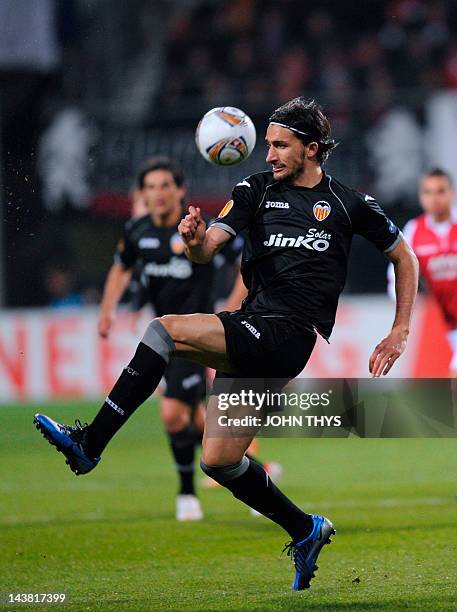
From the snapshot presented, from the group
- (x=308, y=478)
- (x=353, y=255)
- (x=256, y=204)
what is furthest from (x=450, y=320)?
(x=353, y=255)

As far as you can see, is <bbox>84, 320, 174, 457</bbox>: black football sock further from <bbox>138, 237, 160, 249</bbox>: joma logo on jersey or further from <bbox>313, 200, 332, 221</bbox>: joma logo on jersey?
<bbox>138, 237, 160, 249</bbox>: joma logo on jersey

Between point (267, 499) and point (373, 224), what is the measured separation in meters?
1.43

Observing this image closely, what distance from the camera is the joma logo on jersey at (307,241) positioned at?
5.85 meters

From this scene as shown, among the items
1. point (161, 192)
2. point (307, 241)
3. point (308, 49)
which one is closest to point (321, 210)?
point (307, 241)

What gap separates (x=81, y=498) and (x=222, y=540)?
2.36m

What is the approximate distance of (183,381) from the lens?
899 centimetres

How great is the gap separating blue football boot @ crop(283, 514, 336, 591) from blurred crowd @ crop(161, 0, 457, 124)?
15.2 meters

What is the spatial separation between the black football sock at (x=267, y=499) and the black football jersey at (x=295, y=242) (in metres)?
0.77

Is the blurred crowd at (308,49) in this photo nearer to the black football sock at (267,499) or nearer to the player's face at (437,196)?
the player's face at (437,196)

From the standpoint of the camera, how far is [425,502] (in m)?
9.13

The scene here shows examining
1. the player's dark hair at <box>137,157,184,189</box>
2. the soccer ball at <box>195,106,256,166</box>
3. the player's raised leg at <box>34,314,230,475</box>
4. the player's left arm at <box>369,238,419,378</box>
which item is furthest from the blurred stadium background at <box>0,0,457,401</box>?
the player's raised leg at <box>34,314,230,475</box>

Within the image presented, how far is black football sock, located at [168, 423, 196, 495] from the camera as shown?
8.84m

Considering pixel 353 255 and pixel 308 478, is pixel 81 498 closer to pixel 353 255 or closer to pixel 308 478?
pixel 308 478

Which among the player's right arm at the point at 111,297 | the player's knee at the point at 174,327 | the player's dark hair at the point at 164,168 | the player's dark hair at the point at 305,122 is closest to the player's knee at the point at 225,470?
the player's knee at the point at 174,327
